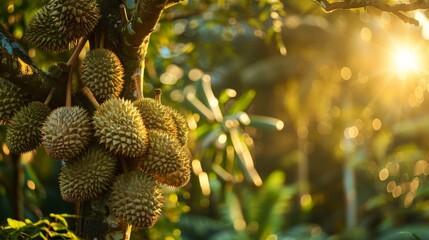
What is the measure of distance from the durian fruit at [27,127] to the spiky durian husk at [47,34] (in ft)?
0.76

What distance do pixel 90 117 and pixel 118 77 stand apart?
0.18 m

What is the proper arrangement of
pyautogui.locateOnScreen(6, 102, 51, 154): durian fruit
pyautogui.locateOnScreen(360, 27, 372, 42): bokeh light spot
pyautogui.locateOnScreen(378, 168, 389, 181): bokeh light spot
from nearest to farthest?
1. pyautogui.locateOnScreen(6, 102, 51, 154): durian fruit
2. pyautogui.locateOnScreen(360, 27, 372, 42): bokeh light spot
3. pyautogui.locateOnScreen(378, 168, 389, 181): bokeh light spot

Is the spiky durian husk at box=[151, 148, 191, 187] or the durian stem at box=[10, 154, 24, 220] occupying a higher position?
the spiky durian husk at box=[151, 148, 191, 187]

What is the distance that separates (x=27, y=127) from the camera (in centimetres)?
258

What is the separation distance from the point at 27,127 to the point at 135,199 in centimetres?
46

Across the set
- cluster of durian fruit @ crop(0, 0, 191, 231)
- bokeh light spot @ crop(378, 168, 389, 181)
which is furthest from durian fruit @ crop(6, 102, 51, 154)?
bokeh light spot @ crop(378, 168, 389, 181)

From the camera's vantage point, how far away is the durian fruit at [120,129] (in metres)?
2.46

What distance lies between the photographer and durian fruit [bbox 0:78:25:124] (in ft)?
8.48

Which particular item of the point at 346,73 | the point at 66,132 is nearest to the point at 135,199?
the point at 66,132

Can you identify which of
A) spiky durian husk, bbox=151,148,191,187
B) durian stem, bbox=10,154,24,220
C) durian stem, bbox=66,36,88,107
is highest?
durian stem, bbox=66,36,88,107

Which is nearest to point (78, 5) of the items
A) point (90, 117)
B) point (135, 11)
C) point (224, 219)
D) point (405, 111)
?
point (135, 11)

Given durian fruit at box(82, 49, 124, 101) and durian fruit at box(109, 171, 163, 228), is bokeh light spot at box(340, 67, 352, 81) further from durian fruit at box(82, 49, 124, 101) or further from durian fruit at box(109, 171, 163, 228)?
durian fruit at box(109, 171, 163, 228)

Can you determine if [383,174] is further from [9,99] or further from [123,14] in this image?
[9,99]

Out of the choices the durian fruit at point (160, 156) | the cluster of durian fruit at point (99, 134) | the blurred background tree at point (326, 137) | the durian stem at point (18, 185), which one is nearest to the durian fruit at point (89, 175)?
the cluster of durian fruit at point (99, 134)
